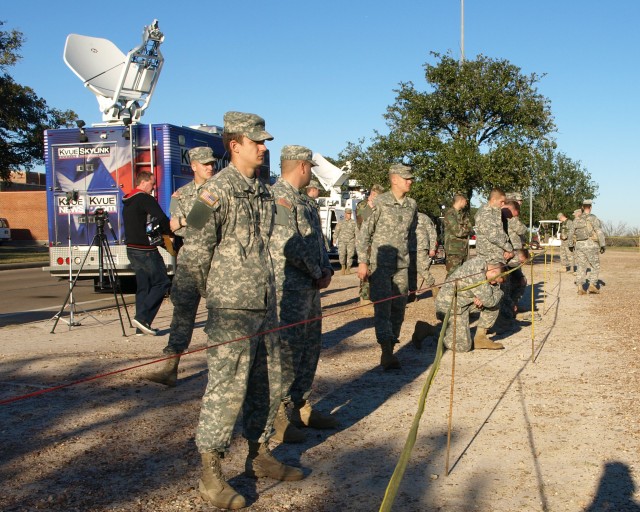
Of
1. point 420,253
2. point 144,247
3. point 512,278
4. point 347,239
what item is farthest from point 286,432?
point 347,239

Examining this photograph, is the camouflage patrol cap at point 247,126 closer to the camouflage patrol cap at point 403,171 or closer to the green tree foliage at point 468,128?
the camouflage patrol cap at point 403,171

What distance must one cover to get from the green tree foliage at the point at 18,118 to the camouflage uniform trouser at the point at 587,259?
2723 cm

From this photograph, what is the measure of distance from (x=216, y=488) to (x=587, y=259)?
1375 centimetres

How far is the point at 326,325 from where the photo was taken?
1062 cm

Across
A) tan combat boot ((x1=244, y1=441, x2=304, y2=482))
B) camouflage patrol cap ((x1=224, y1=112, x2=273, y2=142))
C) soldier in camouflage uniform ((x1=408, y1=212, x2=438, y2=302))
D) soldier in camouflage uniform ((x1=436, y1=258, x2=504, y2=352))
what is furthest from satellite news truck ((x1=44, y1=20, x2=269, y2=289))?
camouflage patrol cap ((x1=224, y1=112, x2=273, y2=142))

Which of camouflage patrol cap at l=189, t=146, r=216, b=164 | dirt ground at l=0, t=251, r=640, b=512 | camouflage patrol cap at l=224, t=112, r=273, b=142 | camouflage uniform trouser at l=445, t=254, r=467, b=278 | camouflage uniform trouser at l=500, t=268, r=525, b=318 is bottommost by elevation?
dirt ground at l=0, t=251, r=640, b=512

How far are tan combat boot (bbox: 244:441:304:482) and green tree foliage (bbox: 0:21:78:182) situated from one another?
109 feet

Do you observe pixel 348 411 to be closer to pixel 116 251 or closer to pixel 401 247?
pixel 401 247

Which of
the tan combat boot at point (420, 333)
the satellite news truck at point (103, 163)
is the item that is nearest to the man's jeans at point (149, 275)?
the tan combat boot at point (420, 333)

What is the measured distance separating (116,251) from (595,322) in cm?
880

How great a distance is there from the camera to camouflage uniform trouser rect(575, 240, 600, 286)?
15.8 m

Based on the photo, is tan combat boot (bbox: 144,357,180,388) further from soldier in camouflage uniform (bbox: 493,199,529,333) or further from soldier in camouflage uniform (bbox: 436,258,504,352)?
soldier in camouflage uniform (bbox: 493,199,529,333)

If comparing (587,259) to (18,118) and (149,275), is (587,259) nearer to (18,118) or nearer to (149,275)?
(149,275)

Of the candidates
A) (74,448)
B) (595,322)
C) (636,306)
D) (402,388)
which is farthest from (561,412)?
(636,306)
